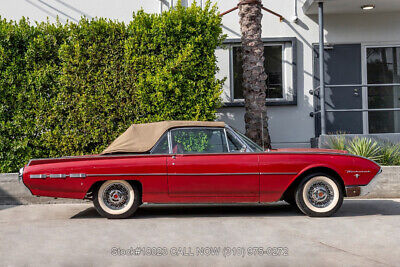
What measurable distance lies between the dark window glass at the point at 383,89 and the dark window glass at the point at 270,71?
247 cm

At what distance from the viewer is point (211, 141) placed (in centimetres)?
697

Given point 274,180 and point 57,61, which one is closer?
point 274,180

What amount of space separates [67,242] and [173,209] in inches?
109

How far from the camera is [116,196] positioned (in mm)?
6844

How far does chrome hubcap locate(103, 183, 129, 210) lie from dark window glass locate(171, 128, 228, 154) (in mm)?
963

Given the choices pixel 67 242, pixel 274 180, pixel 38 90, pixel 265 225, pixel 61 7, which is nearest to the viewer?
pixel 67 242

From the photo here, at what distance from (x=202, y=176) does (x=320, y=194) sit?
1744 mm

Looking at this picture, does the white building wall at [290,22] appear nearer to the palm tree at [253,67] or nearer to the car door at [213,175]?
the palm tree at [253,67]

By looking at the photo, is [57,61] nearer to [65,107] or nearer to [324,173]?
[65,107]

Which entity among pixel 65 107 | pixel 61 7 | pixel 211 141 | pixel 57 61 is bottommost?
pixel 211 141

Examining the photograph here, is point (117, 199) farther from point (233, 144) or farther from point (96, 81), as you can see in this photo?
point (96, 81)

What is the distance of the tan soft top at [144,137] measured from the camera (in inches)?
272

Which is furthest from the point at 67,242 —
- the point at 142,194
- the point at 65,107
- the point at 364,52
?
the point at 364,52

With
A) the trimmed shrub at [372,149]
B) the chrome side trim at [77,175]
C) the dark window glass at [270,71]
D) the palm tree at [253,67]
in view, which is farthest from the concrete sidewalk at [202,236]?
the dark window glass at [270,71]
